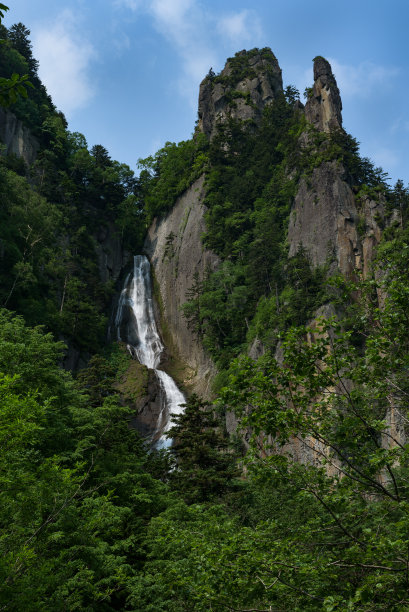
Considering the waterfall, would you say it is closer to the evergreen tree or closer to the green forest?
the green forest

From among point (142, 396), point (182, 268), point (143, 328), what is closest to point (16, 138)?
point (182, 268)

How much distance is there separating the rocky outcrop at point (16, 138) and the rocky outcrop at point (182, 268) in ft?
63.0

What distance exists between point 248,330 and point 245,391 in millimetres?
33191

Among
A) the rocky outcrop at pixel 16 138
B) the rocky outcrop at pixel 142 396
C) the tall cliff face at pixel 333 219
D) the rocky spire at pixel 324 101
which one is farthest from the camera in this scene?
the rocky outcrop at pixel 16 138

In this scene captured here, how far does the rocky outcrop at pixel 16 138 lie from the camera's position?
50.9 meters

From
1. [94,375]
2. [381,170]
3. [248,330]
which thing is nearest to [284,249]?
[248,330]

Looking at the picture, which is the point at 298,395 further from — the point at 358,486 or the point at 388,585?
the point at 388,585

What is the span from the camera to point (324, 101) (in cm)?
4506

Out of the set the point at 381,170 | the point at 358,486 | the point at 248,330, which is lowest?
the point at 358,486

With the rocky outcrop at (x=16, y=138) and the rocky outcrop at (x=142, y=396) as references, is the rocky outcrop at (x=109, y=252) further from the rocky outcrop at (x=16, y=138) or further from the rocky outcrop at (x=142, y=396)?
the rocky outcrop at (x=142, y=396)

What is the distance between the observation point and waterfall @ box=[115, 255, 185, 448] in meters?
39.2

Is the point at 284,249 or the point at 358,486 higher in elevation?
the point at 284,249

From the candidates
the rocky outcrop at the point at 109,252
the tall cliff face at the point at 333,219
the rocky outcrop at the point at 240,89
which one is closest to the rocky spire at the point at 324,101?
the tall cliff face at the point at 333,219

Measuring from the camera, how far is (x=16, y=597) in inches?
205
